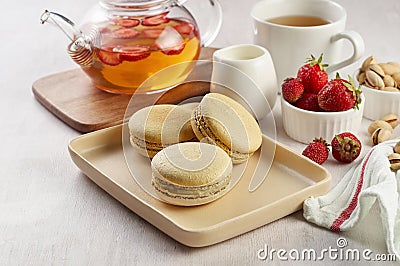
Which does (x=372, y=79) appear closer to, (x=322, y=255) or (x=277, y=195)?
(x=277, y=195)

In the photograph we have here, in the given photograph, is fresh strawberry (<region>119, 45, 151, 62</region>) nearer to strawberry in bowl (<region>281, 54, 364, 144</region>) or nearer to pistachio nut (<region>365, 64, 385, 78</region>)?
strawberry in bowl (<region>281, 54, 364, 144</region>)

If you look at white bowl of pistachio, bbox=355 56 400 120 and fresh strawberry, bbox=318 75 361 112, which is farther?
white bowl of pistachio, bbox=355 56 400 120

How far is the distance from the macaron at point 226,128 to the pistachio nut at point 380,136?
27cm

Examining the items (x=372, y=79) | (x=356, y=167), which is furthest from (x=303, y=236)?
(x=372, y=79)

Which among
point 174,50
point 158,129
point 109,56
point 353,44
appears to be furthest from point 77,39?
point 353,44

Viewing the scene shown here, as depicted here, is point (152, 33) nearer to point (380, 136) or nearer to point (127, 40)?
point (127, 40)

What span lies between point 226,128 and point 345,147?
0.82ft

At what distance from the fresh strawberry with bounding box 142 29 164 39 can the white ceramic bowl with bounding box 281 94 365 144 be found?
0.32 metres

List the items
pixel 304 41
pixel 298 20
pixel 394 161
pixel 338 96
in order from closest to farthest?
pixel 394 161, pixel 338 96, pixel 304 41, pixel 298 20

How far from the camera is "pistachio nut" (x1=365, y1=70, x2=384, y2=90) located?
162 cm

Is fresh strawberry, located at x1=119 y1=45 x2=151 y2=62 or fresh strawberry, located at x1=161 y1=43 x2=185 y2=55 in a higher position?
fresh strawberry, located at x1=119 y1=45 x2=151 y2=62

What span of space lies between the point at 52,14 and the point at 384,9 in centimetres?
112

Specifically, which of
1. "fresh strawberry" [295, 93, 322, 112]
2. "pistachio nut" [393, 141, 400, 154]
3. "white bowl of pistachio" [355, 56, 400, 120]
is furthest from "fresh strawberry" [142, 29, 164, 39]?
"pistachio nut" [393, 141, 400, 154]

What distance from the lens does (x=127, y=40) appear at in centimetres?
164
